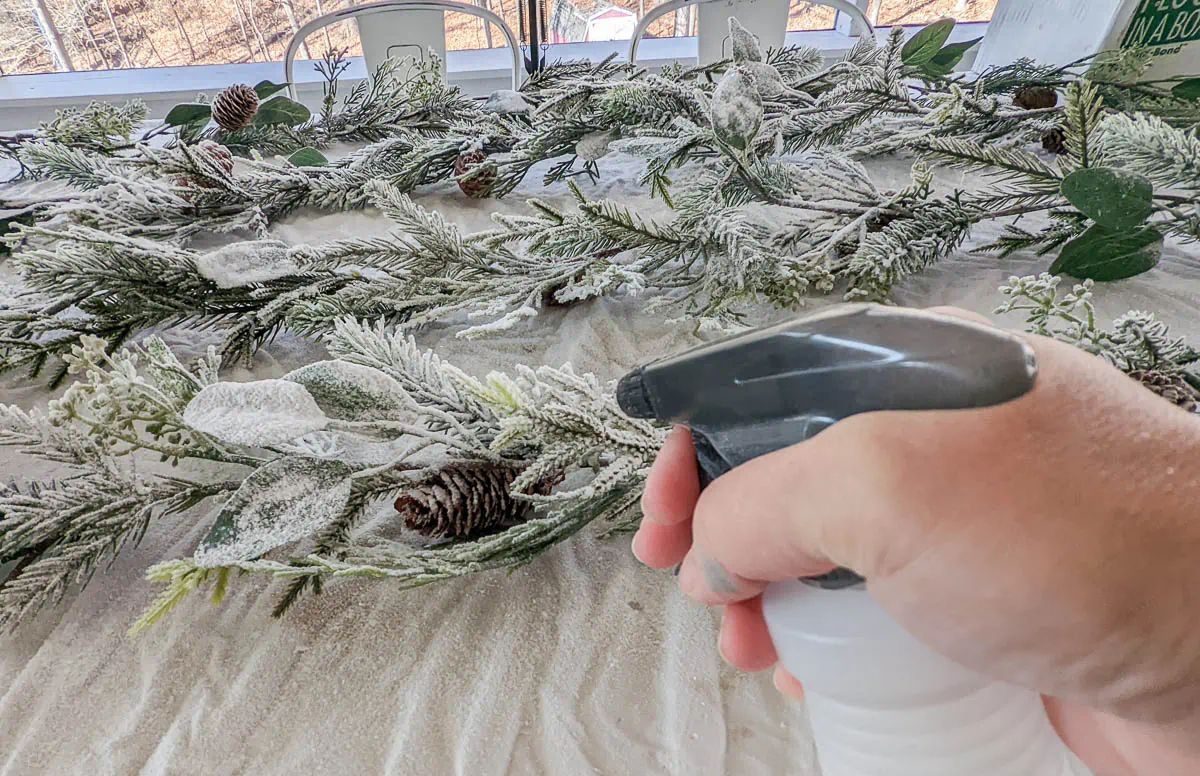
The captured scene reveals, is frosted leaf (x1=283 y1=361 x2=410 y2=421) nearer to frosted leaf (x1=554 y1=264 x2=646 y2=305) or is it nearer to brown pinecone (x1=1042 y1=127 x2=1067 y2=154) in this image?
frosted leaf (x1=554 y1=264 x2=646 y2=305)

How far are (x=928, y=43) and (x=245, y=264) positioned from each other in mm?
1068

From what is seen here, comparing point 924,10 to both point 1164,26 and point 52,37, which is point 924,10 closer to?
point 1164,26

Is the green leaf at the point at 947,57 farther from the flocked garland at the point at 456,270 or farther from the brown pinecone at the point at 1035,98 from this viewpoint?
the brown pinecone at the point at 1035,98

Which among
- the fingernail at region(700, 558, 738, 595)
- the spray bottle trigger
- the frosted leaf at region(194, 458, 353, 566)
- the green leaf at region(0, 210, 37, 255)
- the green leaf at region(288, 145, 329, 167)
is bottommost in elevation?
the green leaf at region(0, 210, 37, 255)

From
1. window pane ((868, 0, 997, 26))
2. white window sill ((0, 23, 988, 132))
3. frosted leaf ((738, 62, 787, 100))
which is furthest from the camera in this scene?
window pane ((868, 0, 997, 26))

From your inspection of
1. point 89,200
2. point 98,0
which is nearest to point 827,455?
point 89,200

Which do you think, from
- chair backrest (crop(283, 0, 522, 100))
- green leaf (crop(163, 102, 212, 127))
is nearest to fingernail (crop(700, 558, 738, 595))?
green leaf (crop(163, 102, 212, 127))

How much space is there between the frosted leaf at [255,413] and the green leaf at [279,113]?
3.11 ft

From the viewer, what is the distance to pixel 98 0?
2.39 metres

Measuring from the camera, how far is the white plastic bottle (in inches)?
9.9

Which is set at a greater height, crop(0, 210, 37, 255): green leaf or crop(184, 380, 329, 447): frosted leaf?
crop(184, 380, 329, 447): frosted leaf

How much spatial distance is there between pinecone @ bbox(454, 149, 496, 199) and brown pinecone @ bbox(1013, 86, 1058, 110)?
0.81m

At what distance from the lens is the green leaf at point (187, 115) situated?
116 cm

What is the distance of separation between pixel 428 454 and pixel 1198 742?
16.8 inches
